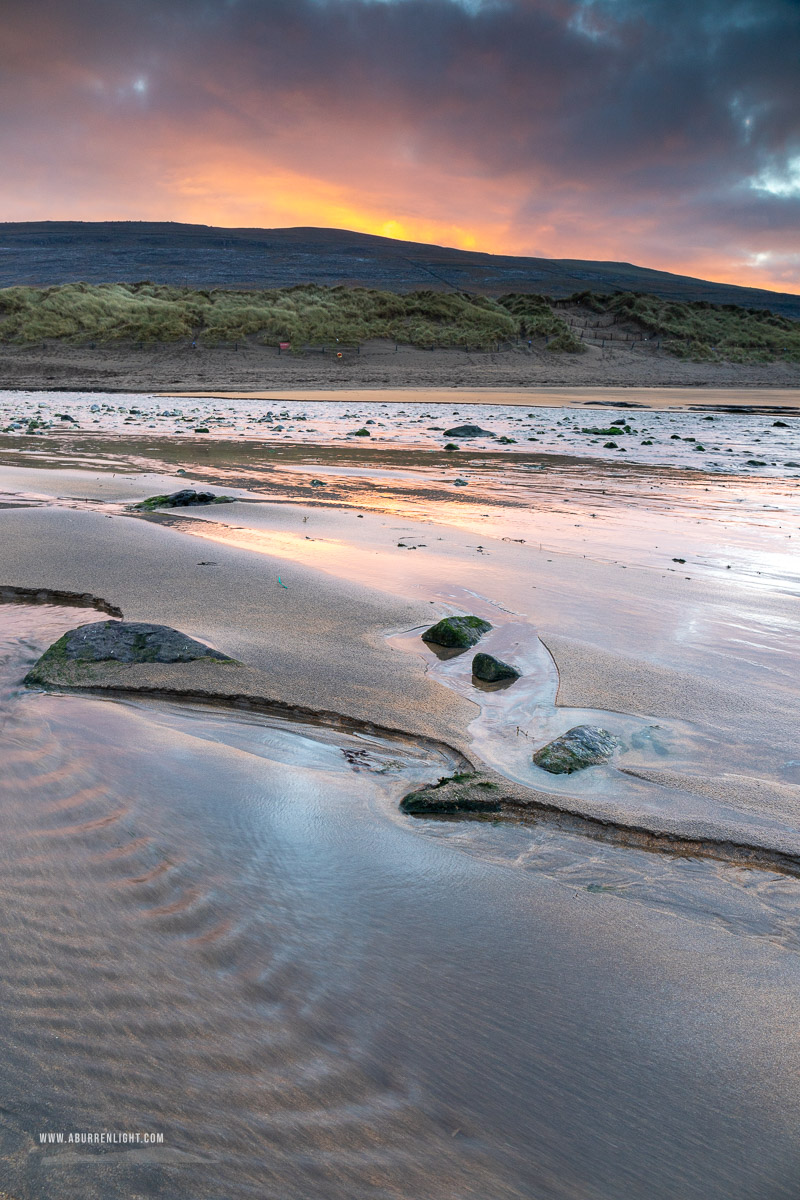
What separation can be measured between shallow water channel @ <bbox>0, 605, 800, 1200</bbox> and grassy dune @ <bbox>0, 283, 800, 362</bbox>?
3642cm

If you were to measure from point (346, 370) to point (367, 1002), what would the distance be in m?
34.1

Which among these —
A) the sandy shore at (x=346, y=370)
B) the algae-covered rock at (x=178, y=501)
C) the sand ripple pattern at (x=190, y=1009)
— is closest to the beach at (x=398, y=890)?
the sand ripple pattern at (x=190, y=1009)

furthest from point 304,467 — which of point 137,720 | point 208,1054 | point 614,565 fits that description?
point 208,1054

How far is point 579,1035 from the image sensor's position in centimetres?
138

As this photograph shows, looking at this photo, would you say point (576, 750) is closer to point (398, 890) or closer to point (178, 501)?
point (398, 890)

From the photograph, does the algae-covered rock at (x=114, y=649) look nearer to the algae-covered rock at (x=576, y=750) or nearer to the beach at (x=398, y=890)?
the beach at (x=398, y=890)

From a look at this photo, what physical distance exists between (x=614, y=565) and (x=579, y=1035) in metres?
3.71

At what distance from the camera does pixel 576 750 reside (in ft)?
7.81

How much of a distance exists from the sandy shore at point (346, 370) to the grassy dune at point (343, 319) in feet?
3.72

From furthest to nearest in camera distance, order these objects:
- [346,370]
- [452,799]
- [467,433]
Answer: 1. [346,370]
2. [467,433]
3. [452,799]

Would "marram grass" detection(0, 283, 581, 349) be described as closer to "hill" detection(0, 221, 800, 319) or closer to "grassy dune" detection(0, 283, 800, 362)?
"grassy dune" detection(0, 283, 800, 362)

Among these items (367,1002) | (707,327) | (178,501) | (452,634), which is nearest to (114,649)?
(452,634)

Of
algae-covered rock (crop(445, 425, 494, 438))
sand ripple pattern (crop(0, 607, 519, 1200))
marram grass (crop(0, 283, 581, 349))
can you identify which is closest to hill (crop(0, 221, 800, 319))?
marram grass (crop(0, 283, 581, 349))

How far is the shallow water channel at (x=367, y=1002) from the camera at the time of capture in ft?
3.75
